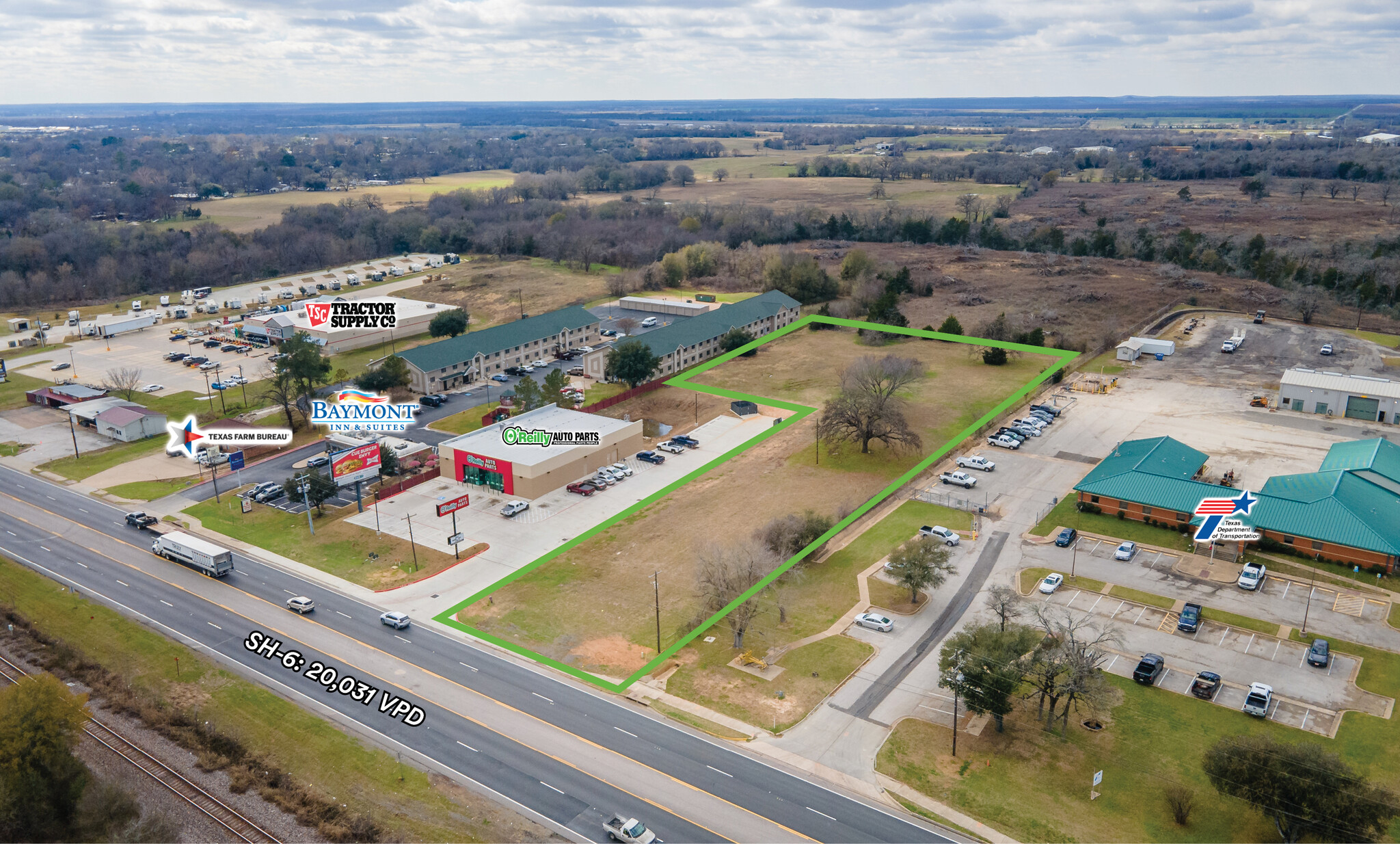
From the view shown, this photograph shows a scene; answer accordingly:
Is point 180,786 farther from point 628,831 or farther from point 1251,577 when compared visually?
point 1251,577

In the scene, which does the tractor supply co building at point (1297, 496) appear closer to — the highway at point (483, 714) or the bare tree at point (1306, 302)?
the highway at point (483, 714)

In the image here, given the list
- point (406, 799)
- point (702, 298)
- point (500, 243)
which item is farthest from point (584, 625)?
point (500, 243)

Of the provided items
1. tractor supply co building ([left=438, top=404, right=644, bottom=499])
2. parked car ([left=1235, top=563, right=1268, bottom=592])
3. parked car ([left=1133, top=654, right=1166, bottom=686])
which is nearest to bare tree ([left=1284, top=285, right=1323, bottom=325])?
parked car ([left=1235, top=563, right=1268, bottom=592])

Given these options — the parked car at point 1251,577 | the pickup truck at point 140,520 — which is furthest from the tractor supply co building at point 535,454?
the parked car at point 1251,577

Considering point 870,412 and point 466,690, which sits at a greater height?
point 870,412

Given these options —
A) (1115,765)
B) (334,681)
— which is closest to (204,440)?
(334,681)

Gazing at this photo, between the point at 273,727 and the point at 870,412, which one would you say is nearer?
the point at 273,727
